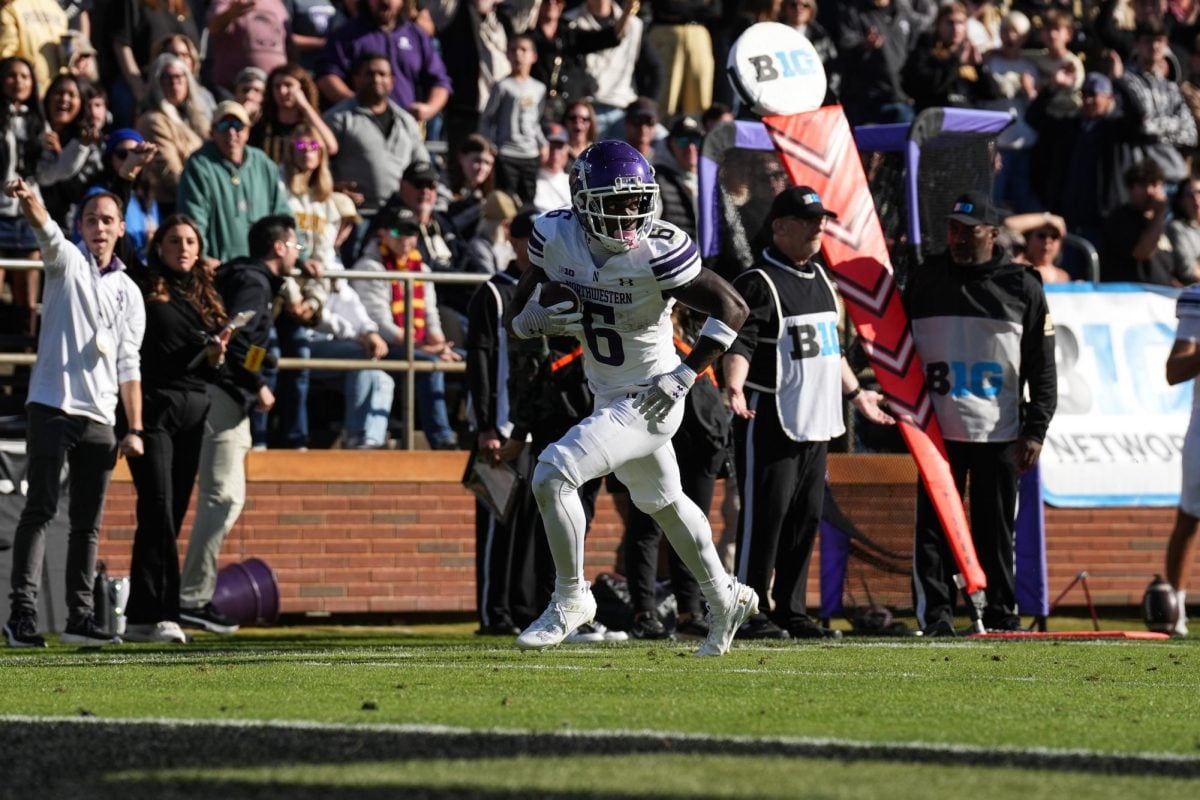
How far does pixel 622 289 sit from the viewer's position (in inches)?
330

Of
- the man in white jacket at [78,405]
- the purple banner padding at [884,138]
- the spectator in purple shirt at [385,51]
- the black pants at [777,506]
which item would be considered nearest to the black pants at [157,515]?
the man in white jacket at [78,405]

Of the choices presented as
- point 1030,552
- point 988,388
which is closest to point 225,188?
point 988,388

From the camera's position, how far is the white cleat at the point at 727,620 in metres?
8.60

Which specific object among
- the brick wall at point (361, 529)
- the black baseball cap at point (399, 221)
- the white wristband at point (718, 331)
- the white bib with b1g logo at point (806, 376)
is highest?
the black baseball cap at point (399, 221)

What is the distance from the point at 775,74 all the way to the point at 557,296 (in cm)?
454

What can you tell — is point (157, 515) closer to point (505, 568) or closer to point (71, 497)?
point (71, 497)

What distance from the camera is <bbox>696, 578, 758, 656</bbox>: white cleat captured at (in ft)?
28.2

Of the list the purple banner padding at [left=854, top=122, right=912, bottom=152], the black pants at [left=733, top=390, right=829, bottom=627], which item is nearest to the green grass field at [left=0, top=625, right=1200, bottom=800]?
the black pants at [left=733, top=390, right=829, bottom=627]

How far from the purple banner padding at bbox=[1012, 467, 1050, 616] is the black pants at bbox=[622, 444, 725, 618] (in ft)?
7.66

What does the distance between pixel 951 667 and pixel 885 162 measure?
16.8 ft

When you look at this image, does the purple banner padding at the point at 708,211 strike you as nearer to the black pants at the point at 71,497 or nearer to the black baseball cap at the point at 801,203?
the black baseball cap at the point at 801,203

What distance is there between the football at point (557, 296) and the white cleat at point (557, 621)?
1.18m

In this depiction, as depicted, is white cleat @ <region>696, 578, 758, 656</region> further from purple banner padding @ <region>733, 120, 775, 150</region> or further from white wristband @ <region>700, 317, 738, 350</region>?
purple banner padding @ <region>733, 120, 775, 150</region>

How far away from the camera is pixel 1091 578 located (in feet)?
49.1
